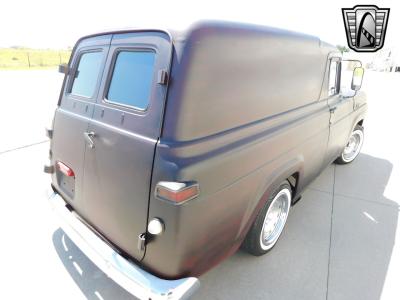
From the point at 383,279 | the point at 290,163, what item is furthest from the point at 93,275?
the point at 383,279

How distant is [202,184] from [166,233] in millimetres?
363

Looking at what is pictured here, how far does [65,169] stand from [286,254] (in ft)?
7.53

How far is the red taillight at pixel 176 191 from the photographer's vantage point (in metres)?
1.52

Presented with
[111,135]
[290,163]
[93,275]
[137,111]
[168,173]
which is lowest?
[93,275]

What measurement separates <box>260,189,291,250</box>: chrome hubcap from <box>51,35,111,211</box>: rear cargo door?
1759 millimetres

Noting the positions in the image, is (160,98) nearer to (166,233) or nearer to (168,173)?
(168,173)

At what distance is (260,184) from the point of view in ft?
7.09

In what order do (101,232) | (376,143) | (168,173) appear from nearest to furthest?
(168,173), (101,232), (376,143)

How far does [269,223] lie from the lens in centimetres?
277

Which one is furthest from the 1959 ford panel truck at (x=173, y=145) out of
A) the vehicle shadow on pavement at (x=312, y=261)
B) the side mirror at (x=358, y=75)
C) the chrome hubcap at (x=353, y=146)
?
the chrome hubcap at (x=353, y=146)

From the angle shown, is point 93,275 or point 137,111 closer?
point 137,111

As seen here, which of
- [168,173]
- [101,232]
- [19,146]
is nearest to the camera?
[168,173]

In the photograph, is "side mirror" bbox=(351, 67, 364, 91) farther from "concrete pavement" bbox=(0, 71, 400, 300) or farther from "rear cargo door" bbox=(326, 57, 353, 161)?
"concrete pavement" bbox=(0, 71, 400, 300)

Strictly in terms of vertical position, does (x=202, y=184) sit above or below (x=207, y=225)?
above
